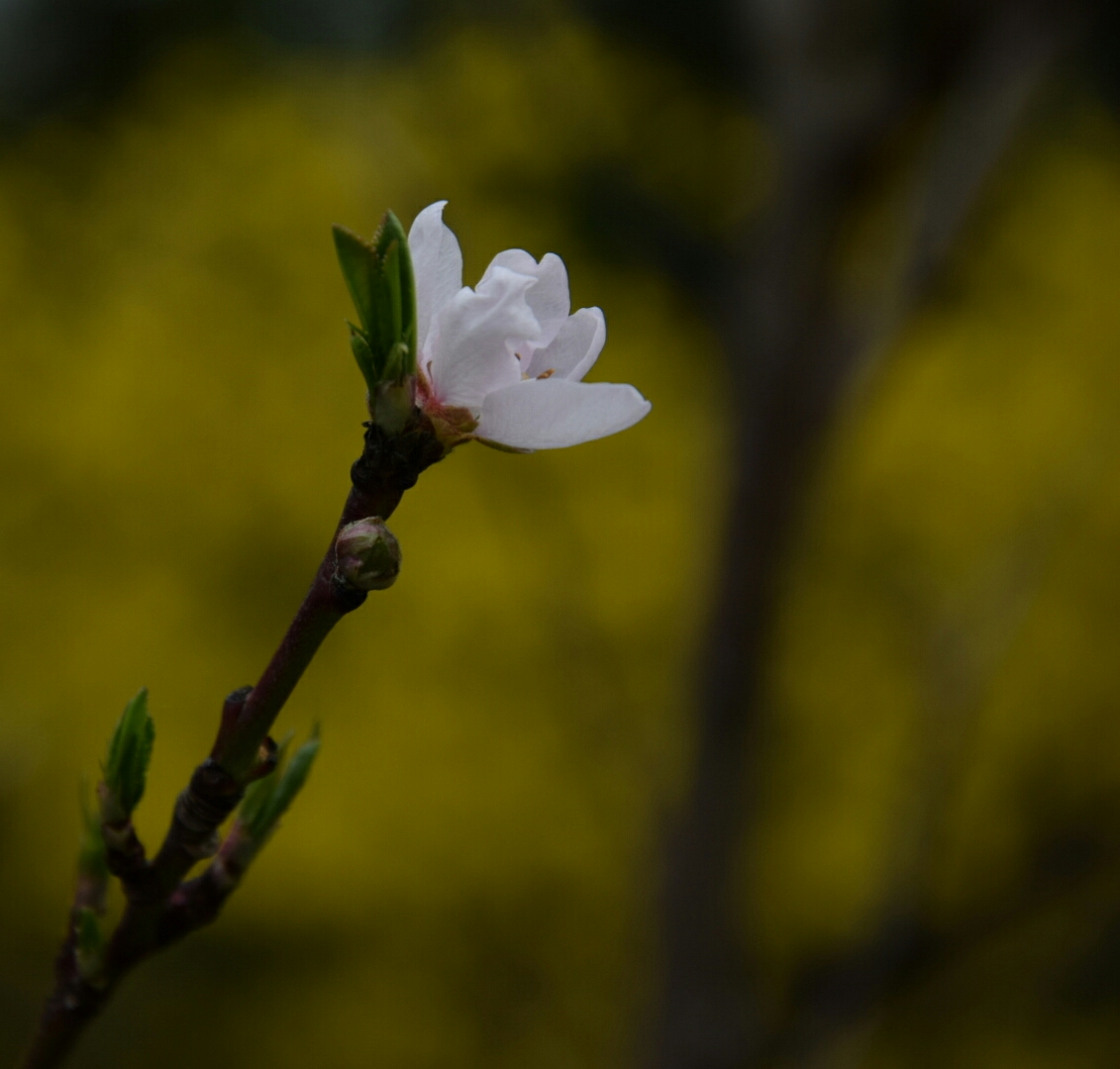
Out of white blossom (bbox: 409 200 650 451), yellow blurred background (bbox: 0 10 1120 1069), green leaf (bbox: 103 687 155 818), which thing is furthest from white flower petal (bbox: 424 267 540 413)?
yellow blurred background (bbox: 0 10 1120 1069)

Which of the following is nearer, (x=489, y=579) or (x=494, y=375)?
(x=494, y=375)

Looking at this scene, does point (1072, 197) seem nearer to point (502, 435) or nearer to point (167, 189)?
point (167, 189)

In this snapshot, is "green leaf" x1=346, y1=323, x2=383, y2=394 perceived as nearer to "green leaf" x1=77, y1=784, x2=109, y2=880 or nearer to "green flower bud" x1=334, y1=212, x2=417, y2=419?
"green flower bud" x1=334, y1=212, x2=417, y2=419

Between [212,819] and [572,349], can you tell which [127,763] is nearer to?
[212,819]

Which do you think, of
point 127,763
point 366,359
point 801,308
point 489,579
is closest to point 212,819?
point 127,763

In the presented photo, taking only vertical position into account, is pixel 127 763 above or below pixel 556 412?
below

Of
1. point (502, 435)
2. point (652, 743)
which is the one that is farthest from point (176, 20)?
point (502, 435)
